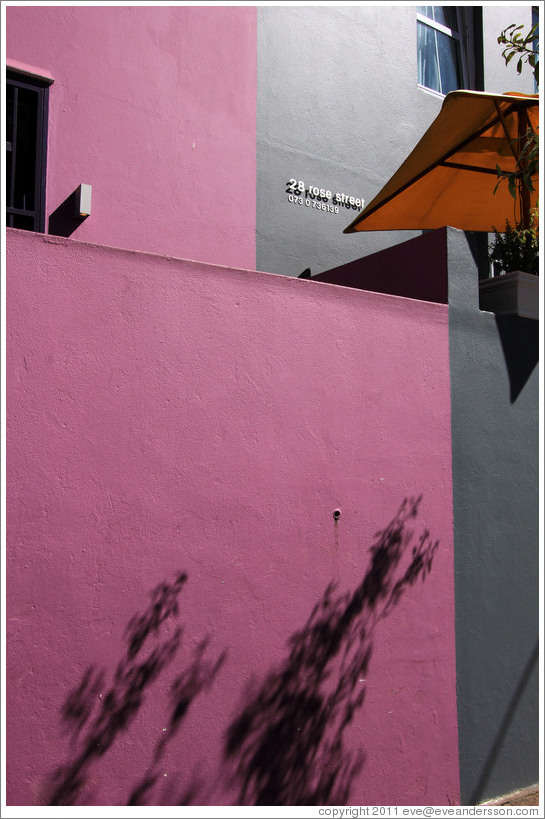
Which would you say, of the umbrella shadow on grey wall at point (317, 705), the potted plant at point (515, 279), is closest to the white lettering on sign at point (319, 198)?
the potted plant at point (515, 279)

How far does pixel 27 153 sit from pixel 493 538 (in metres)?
5.12

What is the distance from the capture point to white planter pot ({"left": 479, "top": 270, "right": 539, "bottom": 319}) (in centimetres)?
643

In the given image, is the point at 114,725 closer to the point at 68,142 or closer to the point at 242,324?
the point at 242,324

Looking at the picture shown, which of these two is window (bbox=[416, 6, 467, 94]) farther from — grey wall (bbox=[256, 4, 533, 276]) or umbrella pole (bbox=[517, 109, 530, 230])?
umbrella pole (bbox=[517, 109, 530, 230])

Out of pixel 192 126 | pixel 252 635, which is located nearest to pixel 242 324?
pixel 252 635

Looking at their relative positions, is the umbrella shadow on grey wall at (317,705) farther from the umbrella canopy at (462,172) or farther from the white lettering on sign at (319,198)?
the white lettering on sign at (319,198)

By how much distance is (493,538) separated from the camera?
6.15 metres

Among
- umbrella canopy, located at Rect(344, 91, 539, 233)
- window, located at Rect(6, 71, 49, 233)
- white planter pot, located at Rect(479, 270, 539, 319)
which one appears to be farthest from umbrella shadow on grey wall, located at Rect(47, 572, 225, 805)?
umbrella canopy, located at Rect(344, 91, 539, 233)

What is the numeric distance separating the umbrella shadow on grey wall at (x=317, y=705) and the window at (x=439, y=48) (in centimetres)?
696

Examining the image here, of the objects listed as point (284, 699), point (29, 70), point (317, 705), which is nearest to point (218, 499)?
point (284, 699)

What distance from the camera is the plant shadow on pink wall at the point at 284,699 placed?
396 cm

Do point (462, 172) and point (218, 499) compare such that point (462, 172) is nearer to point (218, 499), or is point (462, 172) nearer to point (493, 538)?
point (493, 538)

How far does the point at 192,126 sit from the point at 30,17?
66.6 inches

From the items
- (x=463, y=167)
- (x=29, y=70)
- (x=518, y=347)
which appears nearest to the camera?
(x=29, y=70)
